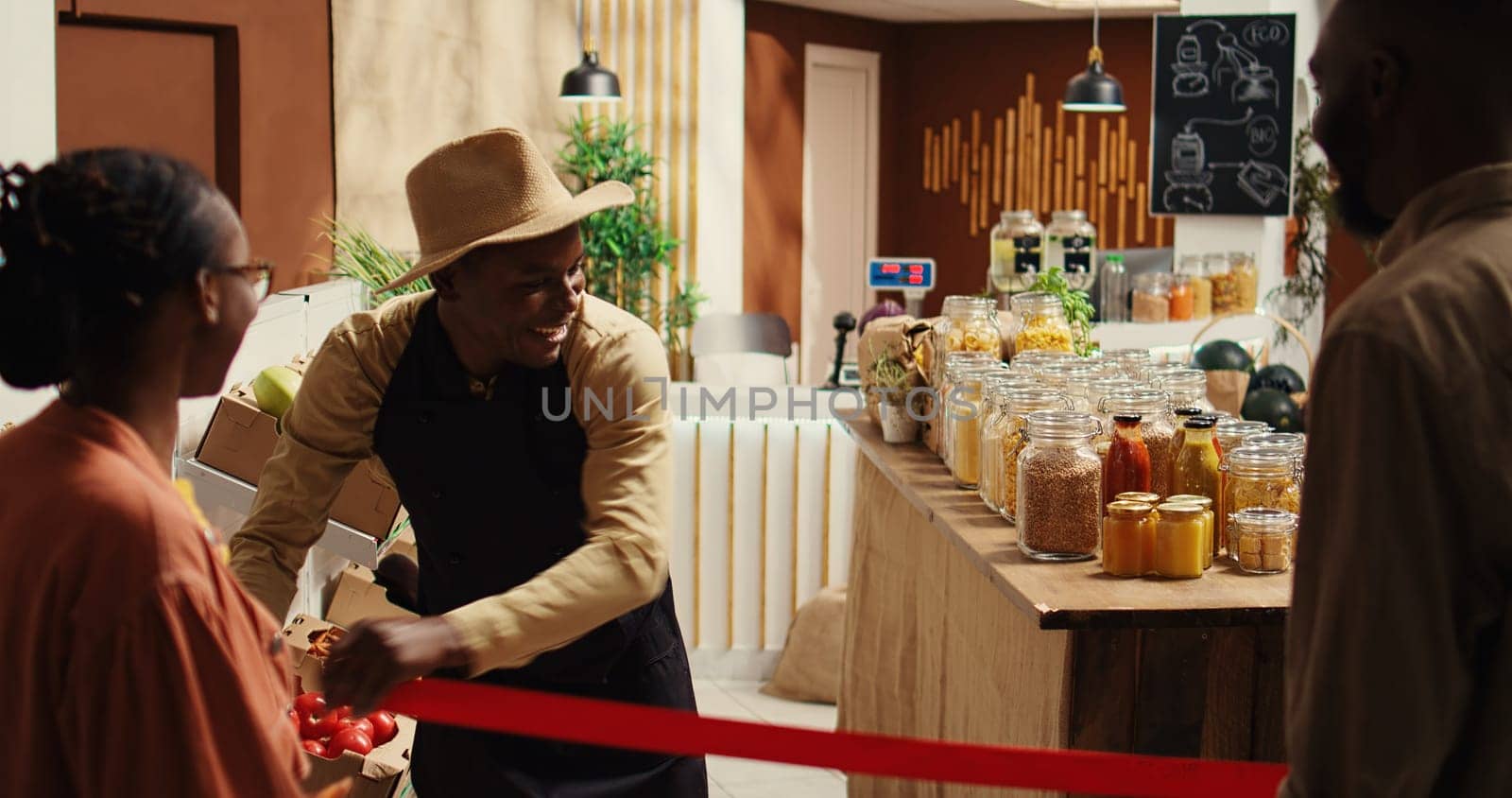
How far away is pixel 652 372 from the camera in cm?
209

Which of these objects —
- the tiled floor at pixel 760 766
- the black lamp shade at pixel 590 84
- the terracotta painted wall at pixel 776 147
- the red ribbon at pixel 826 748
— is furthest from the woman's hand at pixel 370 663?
the terracotta painted wall at pixel 776 147

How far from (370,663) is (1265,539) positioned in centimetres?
144

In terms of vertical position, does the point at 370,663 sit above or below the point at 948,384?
below

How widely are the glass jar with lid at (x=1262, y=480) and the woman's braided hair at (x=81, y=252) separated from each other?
1803mm

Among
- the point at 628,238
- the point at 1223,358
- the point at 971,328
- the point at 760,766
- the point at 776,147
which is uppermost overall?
the point at 776,147

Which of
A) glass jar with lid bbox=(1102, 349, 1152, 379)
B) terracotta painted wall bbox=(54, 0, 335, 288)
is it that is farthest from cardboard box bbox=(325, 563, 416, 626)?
terracotta painted wall bbox=(54, 0, 335, 288)

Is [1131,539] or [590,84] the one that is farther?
[590,84]

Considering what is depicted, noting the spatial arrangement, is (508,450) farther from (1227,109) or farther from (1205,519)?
(1227,109)

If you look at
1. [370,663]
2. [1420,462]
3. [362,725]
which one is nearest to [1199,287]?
[362,725]

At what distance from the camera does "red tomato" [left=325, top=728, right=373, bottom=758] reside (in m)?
3.06

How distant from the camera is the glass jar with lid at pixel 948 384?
3234 mm

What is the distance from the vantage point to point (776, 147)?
10594 mm

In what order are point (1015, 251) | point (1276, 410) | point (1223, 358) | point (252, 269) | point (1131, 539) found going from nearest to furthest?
point (252, 269), point (1131, 539), point (1276, 410), point (1223, 358), point (1015, 251)

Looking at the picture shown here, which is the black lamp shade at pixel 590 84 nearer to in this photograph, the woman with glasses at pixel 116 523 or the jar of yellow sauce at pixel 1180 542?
the jar of yellow sauce at pixel 1180 542
